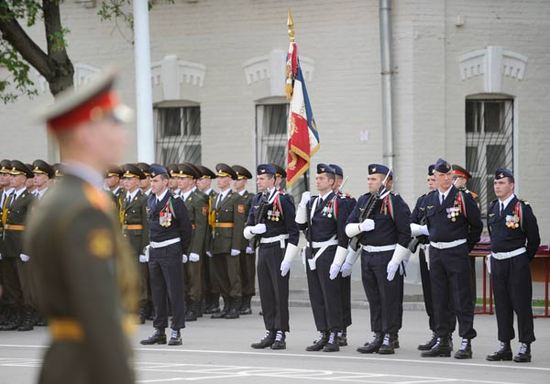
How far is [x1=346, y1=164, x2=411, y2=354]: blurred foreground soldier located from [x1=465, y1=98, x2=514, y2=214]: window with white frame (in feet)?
30.2

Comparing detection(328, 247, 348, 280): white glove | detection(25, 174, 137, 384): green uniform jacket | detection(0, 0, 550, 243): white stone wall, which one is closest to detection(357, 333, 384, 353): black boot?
detection(328, 247, 348, 280): white glove

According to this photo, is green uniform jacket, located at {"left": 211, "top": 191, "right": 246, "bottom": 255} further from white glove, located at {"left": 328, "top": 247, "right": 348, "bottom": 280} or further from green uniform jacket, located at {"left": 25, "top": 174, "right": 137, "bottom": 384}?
green uniform jacket, located at {"left": 25, "top": 174, "right": 137, "bottom": 384}

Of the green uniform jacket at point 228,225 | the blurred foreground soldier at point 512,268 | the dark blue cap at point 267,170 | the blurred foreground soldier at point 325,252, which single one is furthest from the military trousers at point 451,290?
the green uniform jacket at point 228,225

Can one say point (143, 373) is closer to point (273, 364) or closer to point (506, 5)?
point (273, 364)

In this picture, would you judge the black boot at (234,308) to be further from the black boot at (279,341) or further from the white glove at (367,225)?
the white glove at (367,225)

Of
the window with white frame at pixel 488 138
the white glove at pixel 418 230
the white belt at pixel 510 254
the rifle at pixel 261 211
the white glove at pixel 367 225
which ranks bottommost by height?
the white belt at pixel 510 254

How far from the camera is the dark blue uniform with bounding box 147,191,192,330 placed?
1542 cm

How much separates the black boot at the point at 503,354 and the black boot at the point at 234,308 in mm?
6126

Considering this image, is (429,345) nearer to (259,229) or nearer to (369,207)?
(369,207)

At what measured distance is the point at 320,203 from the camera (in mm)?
15062

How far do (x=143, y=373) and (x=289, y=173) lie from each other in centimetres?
454

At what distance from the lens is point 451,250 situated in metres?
14.2

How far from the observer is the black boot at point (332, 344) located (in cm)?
1477

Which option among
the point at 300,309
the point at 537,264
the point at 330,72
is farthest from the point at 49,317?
the point at 330,72
